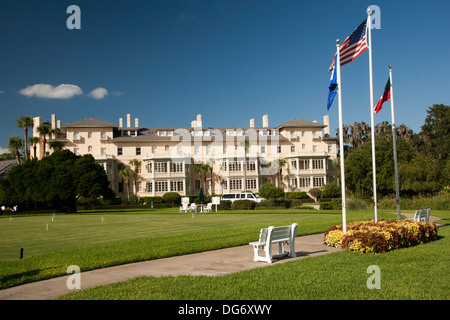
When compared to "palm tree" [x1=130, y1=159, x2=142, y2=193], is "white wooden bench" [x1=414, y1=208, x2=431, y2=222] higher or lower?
lower

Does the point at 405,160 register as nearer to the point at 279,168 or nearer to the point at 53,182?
the point at 279,168

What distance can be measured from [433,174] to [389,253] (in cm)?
3111

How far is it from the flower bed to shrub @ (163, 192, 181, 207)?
162 ft

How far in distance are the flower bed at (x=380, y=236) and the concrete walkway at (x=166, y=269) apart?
1.57ft

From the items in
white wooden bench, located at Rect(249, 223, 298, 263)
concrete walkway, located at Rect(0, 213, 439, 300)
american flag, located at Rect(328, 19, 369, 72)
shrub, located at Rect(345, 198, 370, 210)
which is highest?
american flag, located at Rect(328, 19, 369, 72)

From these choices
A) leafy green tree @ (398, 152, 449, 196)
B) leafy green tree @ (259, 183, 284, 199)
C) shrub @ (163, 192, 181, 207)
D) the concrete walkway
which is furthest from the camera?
shrub @ (163, 192, 181, 207)

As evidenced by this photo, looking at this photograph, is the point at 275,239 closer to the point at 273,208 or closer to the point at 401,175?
the point at 273,208

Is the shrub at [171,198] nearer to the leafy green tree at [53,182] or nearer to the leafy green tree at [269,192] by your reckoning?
the leafy green tree at [53,182]

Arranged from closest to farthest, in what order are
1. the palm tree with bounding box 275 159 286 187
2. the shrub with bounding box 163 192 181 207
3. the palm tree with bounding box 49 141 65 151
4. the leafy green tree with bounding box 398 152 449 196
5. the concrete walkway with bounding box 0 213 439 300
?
the concrete walkway with bounding box 0 213 439 300 < the leafy green tree with bounding box 398 152 449 196 < the shrub with bounding box 163 192 181 207 < the palm tree with bounding box 49 141 65 151 < the palm tree with bounding box 275 159 286 187

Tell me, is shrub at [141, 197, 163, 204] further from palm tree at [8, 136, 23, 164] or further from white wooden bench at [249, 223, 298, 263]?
white wooden bench at [249, 223, 298, 263]

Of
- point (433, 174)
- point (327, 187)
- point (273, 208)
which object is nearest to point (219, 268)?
point (273, 208)

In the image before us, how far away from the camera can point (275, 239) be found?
418 inches

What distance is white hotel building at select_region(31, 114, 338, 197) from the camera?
222 ft

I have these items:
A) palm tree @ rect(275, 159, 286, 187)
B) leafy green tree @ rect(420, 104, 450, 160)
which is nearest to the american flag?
palm tree @ rect(275, 159, 286, 187)
